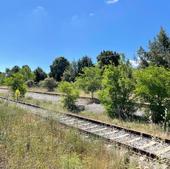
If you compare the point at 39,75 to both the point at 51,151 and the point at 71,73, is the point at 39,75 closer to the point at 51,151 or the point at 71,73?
the point at 71,73

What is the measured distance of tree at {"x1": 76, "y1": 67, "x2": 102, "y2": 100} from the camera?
2850 cm

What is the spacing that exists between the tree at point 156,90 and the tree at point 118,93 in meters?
1.29

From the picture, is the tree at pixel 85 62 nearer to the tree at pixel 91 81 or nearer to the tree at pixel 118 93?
the tree at pixel 91 81

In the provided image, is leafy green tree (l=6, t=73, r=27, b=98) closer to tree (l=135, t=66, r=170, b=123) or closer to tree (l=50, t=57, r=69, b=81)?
tree (l=135, t=66, r=170, b=123)

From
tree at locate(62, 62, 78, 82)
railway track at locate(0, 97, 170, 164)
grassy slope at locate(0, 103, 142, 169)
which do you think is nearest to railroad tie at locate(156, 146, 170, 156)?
railway track at locate(0, 97, 170, 164)

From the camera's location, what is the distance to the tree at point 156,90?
1361 cm

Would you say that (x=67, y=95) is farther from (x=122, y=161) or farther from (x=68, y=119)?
(x=122, y=161)

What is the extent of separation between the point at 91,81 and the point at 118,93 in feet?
42.6

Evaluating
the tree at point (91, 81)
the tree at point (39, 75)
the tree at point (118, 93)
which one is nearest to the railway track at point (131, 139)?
the tree at point (118, 93)

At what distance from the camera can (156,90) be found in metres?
13.9

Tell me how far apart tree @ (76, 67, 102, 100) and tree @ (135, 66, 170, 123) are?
45.4 ft

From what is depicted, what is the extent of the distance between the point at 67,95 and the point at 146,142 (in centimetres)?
1119

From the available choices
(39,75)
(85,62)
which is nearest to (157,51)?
(85,62)

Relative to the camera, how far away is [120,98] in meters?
15.6
